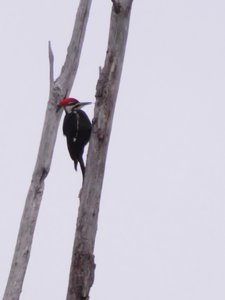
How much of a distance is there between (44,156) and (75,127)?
389 millimetres

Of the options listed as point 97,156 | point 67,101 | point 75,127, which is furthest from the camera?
point 67,101

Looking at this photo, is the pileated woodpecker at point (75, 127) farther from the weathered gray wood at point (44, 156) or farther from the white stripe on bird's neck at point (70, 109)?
the weathered gray wood at point (44, 156)

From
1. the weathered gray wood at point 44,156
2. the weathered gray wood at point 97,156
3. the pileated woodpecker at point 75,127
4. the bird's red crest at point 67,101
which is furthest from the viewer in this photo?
the bird's red crest at point 67,101

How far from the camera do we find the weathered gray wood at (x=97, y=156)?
4633mm

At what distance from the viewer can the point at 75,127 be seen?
242 inches

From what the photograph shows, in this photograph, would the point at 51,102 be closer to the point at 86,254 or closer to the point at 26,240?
the point at 26,240

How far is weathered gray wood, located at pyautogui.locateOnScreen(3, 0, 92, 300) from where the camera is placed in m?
5.80

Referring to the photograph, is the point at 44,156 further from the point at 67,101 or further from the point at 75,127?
the point at 67,101

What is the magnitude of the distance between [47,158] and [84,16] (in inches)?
60.2

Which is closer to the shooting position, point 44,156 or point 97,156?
point 97,156

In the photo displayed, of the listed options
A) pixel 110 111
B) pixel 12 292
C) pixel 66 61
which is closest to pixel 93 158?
pixel 110 111

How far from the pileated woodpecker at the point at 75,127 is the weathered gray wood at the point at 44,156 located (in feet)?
0.41

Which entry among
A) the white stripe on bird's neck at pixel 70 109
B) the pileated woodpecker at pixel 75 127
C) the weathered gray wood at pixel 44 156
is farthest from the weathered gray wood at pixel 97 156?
the white stripe on bird's neck at pixel 70 109

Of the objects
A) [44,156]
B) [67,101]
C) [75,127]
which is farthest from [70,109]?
[44,156]
